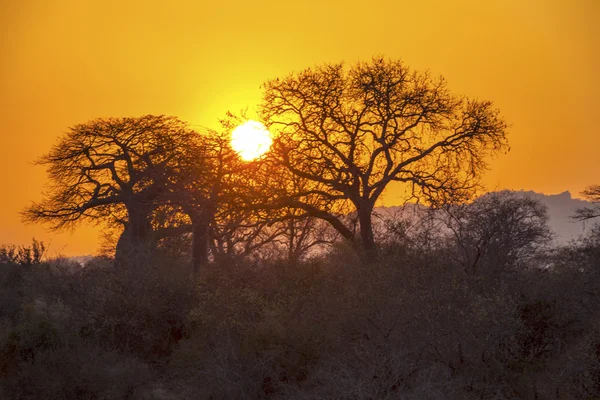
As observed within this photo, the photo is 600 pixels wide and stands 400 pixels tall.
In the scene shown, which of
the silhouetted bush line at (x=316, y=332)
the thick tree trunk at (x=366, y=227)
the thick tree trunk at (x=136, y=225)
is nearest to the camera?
Answer: the silhouetted bush line at (x=316, y=332)

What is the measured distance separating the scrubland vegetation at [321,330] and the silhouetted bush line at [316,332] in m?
0.05

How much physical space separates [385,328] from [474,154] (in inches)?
740

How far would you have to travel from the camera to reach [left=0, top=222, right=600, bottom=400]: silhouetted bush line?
16141 millimetres

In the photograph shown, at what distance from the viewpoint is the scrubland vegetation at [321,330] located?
1617 cm

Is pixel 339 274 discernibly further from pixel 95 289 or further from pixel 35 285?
pixel 35 285

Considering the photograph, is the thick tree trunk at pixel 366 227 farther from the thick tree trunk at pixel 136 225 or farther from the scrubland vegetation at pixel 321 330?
the thick tree trunk at pixel 136 225

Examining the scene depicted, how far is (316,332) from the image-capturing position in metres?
18.8

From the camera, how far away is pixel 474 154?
33.4 m

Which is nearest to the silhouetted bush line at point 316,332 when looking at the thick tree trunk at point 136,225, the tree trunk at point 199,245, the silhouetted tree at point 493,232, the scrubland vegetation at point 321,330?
the scrubland vegetation at point 321,330

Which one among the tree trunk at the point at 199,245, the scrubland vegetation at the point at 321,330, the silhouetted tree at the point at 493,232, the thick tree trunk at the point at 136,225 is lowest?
the scrubland vegetation at the point at 321,330

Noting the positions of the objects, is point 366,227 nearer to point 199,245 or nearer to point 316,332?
point 199,245

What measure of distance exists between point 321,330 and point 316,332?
7.0 inches

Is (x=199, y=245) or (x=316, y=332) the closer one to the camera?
(x=316, y=332)

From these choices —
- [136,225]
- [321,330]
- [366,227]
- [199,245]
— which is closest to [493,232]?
[366,227]
